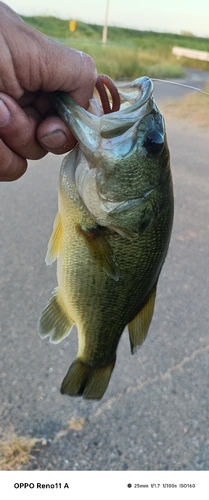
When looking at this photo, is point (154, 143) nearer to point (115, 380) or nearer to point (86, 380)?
point (86, 380)

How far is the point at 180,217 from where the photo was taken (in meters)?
3.39

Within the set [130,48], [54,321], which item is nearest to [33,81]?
[54,321]

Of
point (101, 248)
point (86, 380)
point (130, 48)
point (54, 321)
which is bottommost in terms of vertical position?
point (86, 380)

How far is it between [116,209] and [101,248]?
0.27 feet

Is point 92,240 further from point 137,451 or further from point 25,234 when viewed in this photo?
point 25,234

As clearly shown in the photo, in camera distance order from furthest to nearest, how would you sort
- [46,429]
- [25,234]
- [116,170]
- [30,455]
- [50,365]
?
1. [25,234]
2. [50,365]
3. [46,429]
4. [30,455]
5. [116,170]

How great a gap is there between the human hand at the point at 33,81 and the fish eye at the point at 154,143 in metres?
0.15

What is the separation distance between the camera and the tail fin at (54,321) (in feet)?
3.65

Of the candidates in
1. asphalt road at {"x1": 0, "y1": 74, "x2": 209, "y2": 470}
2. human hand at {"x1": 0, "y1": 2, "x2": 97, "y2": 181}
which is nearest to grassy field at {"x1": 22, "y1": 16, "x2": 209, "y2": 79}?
asphalt road at {"x1": 0, "y1": 74, "x2": 209, "y2": 470}

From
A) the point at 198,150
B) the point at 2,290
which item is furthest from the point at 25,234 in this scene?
the point at 198,150

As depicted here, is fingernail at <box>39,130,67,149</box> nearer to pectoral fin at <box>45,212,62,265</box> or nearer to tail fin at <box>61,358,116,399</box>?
pectoral fin at <box>45,212,62,265</box>

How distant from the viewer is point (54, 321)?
112 centimetres

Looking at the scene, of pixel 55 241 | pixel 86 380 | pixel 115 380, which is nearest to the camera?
pixel 55 241

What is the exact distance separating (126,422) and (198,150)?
3259 mm
